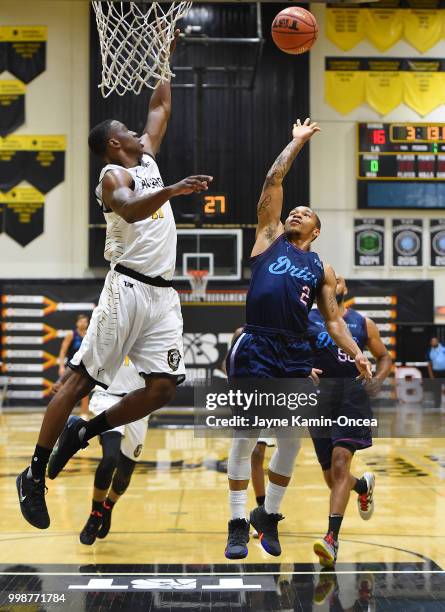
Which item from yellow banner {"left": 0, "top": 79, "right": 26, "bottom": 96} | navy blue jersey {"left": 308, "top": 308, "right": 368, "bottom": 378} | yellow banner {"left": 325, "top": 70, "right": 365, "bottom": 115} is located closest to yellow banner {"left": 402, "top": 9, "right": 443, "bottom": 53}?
yellow banner {"left": 325, "top": 70, "right": 365, "bottom": 115}

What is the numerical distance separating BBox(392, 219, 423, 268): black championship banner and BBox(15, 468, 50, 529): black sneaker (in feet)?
46.8

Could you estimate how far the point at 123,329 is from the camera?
4.88m

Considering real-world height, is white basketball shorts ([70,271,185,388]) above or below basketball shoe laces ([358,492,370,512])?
above

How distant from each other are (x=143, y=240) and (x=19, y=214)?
13.8 metres

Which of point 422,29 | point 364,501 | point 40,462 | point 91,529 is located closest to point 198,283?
point 422,29

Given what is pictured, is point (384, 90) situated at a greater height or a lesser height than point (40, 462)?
greater

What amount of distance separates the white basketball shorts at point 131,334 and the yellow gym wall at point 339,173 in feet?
43.9

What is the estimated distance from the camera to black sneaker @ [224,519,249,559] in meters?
5.01

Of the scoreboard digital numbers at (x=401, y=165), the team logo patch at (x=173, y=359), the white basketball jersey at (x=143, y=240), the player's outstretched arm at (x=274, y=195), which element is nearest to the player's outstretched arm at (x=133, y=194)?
the white basketball jersey at (x=143, y=240)

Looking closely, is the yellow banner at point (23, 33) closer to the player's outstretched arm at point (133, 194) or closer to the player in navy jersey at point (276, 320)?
the player in navy jersey at point (276, 320)

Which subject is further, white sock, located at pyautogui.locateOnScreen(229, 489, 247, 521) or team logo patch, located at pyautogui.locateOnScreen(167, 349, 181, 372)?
white sock, located at pyautogui.locateOnScreen(229, 489, 247, 521)

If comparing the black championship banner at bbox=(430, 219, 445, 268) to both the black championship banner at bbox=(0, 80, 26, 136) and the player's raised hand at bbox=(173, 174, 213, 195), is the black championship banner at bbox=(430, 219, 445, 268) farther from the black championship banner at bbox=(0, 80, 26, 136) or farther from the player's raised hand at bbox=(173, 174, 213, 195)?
the player's raised hand at bbox=(173, 174, 213, 195)

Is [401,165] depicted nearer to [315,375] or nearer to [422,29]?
[422,29]

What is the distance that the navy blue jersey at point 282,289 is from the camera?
210 inches
